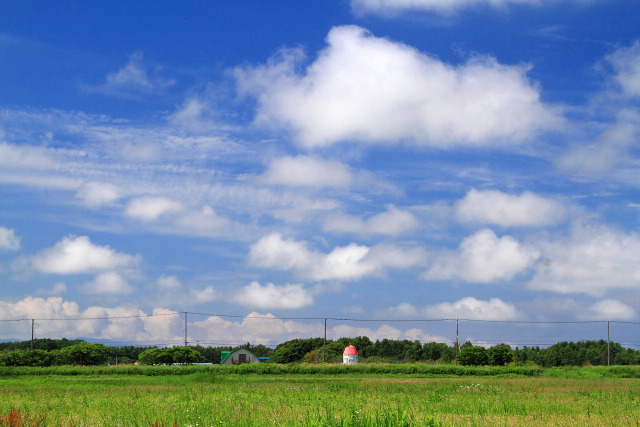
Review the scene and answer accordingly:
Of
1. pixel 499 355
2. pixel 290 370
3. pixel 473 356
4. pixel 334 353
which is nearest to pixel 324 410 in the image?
pixel 290 370

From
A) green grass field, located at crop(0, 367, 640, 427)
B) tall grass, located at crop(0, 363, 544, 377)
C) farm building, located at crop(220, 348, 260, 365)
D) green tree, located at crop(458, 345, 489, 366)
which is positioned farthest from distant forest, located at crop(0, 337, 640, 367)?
green grass field, located at crop(0, 367, 640, 427)

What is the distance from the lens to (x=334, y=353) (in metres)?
88.5

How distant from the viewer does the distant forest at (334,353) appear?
59812mm

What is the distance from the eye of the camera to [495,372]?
51.0 metres

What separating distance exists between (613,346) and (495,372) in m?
46.8

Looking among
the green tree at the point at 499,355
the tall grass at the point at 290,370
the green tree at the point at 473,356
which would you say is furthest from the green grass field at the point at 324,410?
the green tree at the point at 499,355

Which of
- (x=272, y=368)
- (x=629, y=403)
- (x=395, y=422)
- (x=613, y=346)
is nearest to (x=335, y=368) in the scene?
(x=272, y=368)

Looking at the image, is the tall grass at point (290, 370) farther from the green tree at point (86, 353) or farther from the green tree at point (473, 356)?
the green tree at point (86, 353)

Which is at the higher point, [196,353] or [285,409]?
[285,409]

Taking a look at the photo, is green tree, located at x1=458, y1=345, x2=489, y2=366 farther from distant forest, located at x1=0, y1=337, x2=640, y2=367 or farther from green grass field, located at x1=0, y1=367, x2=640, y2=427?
green grass field, located at x1=0, y1=367, x2=640, y2=427

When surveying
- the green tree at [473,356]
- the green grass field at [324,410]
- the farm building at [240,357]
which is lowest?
the farm building at [240,357]

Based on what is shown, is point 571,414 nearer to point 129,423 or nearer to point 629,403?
point 629,403

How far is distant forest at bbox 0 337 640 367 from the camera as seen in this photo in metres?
59.8

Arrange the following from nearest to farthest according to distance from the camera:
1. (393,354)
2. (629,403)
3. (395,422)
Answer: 1. (395,422)
2. (629,403)
3. (393,354)
